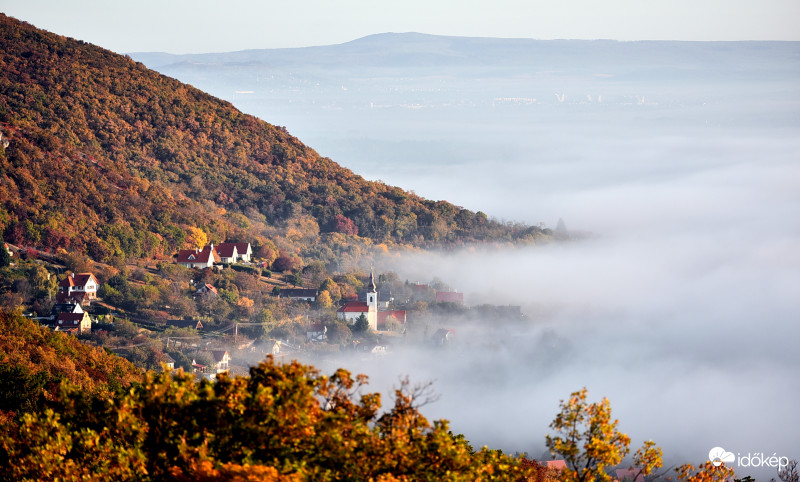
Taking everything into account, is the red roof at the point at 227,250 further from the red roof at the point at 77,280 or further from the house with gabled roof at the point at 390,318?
the red roof at the point at 77,280

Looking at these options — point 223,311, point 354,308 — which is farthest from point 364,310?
point 223,311

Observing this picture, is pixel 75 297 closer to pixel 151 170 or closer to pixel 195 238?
pixel 195 238

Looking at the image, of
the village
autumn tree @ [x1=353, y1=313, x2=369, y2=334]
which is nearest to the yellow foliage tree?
the village

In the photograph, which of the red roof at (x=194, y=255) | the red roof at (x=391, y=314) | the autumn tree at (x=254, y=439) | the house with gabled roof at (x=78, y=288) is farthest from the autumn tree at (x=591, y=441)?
the red roof at (x=194, y=255)

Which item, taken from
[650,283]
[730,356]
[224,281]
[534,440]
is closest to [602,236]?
[650,283]

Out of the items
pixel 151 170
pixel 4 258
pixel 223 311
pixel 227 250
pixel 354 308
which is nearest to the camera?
pixel 4 258

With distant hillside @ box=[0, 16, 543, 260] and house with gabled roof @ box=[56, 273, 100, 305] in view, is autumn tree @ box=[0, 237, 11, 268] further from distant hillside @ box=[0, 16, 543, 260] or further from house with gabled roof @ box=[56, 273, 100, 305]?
distant hillside @ box=[0, 16, 543, 260]
